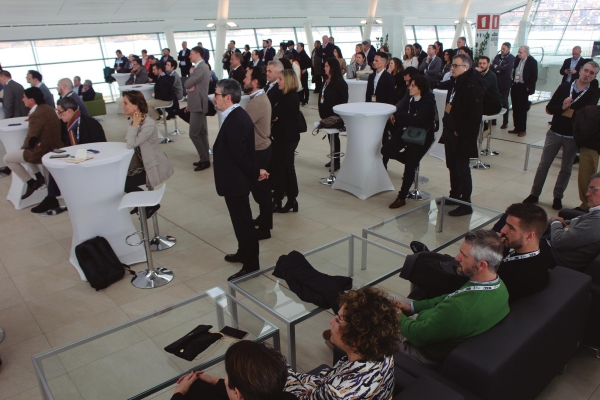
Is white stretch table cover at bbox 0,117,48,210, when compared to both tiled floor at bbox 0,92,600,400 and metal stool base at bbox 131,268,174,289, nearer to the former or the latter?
tiled floor at bbox 0,92,600,400

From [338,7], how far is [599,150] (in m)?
16.3

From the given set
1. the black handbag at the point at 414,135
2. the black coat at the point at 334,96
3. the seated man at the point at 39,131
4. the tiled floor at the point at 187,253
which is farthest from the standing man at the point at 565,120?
the seated man at the point at 39,131

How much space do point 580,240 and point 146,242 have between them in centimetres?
323

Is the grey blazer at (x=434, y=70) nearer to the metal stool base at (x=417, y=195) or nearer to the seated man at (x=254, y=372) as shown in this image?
the metal stool base at (x=417, y=195)

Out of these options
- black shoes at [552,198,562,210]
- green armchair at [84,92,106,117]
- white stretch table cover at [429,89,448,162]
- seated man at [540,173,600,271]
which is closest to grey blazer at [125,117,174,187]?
seated man at [540,173,600,271]

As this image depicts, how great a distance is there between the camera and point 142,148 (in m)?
4.23

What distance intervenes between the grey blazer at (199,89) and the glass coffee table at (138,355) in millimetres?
4580

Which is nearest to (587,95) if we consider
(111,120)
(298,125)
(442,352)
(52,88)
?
(298,125)

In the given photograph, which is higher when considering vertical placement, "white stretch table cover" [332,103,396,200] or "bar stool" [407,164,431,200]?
"white stretch table cover" [332,103,396,200]

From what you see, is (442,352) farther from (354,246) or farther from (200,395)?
(354,246)

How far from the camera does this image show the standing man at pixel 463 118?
190 inches

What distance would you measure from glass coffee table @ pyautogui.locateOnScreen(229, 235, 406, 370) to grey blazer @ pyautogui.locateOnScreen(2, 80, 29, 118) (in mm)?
5967

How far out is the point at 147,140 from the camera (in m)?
4.22

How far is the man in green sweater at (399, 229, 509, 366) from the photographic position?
2.19m
